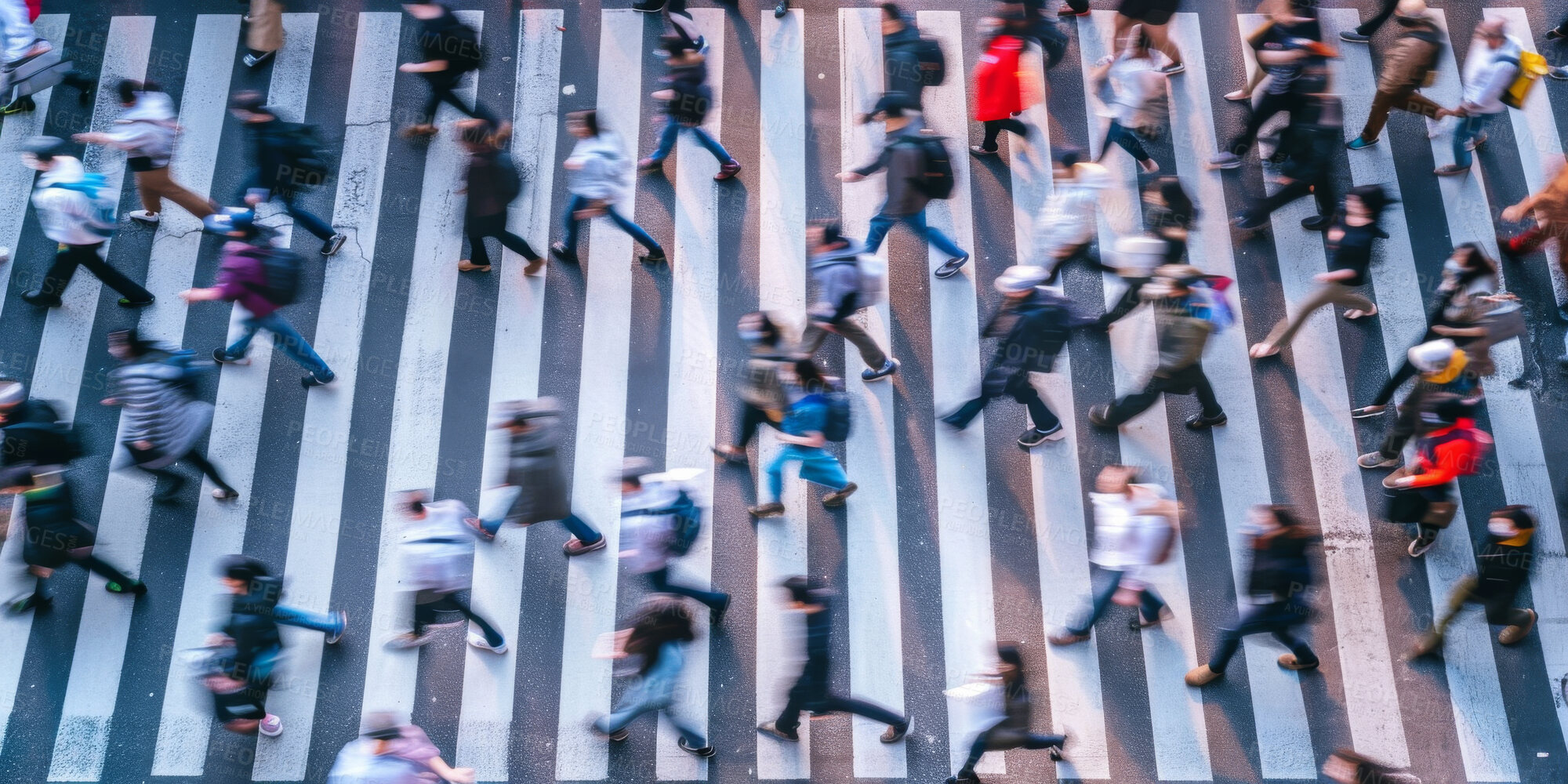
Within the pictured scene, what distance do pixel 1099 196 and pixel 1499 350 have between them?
11.5ft

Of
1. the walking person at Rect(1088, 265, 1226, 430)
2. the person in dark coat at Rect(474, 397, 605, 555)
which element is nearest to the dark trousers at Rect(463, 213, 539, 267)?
the person in dark coat at Rect(474, 397, 605, 555)

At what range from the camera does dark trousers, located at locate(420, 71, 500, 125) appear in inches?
373

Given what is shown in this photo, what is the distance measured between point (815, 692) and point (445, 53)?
20.6 ft

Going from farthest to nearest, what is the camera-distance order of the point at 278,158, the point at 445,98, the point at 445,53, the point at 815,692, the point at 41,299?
the point at 445,98 < the point at 445,53 < the point at 41,299 < the point at 278,158 < the point at 815,692

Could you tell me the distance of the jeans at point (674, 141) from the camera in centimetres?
943

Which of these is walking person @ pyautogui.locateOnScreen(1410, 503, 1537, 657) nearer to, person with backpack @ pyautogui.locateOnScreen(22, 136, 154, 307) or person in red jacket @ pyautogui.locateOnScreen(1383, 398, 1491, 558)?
person in red jacket @ pyautogui.locateOnScreen(1383, 398, 1491, 558)

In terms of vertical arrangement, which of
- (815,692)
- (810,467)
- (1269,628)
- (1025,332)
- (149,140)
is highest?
(149,140)

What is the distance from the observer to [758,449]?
866cm

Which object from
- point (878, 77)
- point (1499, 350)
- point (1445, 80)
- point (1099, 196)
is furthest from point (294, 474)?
point (1445, 80)

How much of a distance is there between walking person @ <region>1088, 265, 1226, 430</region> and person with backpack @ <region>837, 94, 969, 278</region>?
5.87 feet

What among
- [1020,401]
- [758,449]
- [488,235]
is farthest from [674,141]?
[1020,401]

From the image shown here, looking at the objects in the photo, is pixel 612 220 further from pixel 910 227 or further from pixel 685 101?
pixel 910 227

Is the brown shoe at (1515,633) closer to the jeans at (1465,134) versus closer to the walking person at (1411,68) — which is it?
the jeans at (1465,134)

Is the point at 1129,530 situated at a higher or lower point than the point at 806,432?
lower
